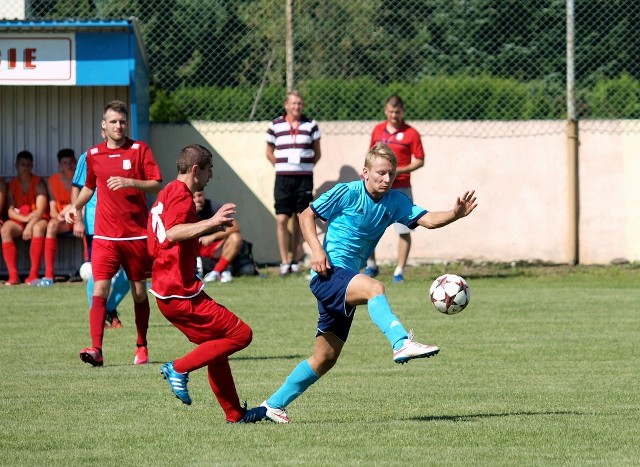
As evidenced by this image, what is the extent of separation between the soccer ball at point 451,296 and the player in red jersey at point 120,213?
283 centimetres

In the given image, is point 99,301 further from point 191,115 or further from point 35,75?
point 191,115

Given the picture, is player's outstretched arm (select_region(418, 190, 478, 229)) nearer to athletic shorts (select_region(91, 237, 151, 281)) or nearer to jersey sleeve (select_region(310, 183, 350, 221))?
jersey sleeve (select_region(310, 183, 350, 221))

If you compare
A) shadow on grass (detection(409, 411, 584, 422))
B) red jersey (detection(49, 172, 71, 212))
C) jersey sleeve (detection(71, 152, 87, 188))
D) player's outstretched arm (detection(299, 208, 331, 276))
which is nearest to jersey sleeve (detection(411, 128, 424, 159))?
red jersey (detection(49, 172, 71, 212))

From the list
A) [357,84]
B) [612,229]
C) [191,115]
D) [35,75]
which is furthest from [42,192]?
[612,229]

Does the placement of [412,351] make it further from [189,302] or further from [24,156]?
[24,156]

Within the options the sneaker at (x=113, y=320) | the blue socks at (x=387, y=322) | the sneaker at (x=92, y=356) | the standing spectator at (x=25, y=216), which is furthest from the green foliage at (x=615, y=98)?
the blue socks at (x=387, y=322)

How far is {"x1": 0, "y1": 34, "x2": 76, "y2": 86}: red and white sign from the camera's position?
15.4 metres

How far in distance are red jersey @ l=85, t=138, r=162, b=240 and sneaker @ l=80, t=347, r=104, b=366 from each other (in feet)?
3.46

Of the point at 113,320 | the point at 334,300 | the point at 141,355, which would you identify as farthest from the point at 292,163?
the point at 334,300

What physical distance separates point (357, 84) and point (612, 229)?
4.23 metres

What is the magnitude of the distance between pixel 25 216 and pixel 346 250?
9.60 meters

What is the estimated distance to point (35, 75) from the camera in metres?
15.5

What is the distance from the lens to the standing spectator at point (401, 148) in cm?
1527

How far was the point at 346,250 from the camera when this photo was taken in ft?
23.2
